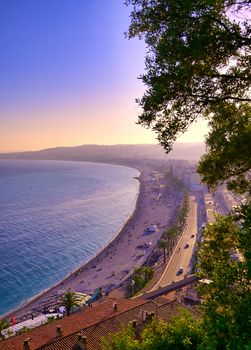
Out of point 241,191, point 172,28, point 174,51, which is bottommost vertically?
point 241,191

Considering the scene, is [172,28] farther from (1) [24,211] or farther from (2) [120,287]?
(1) [24,211]

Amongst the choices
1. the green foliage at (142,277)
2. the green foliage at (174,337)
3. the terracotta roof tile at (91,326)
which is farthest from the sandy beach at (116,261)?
the green foliage at (174,337)

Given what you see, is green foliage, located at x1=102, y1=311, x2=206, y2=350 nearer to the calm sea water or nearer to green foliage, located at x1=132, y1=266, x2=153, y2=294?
green foliage, located at x1=132, y1=266, x2=153, y2=294

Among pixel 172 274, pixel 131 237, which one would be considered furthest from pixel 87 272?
pixel 131 237

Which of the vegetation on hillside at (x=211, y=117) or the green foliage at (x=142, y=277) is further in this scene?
the green foliage at (x=142, y=277)

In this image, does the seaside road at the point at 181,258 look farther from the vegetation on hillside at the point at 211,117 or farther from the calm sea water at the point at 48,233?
the vegetation on hillside at the point at 211,117

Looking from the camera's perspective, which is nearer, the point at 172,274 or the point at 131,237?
the point at 172,274
